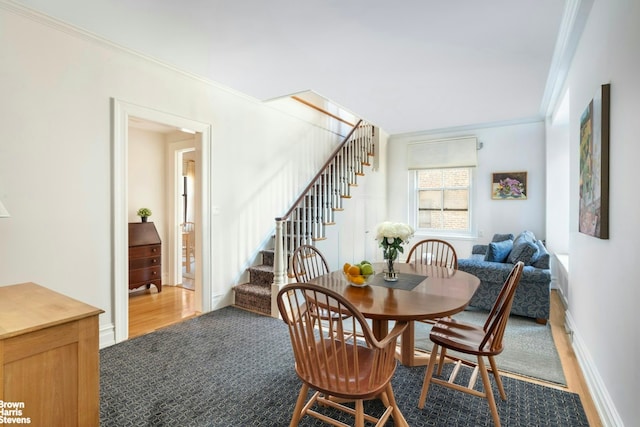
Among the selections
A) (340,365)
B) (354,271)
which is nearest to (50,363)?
(340,365)

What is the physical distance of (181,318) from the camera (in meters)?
3.60

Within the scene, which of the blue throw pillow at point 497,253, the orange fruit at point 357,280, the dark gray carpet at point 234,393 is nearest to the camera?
the dark gray carpet at point 234,393

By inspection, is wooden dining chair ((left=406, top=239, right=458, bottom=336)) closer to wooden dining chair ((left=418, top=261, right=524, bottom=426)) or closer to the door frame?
wooden dining chair ((left=418, top=261, right=524, bottom=426))

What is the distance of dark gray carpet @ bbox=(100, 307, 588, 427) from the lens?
6.26ft

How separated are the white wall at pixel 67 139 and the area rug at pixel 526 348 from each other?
2.95m

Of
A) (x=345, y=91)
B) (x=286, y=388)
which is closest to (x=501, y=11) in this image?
(x=345, y=91)

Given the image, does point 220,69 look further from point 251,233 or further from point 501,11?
point 501,11

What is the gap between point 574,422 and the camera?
6.17 ft

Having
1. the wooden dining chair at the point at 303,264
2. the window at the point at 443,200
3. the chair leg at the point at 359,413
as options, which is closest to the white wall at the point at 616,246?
the chair leg at the point at 359,413

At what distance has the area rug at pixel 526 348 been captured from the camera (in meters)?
2.48

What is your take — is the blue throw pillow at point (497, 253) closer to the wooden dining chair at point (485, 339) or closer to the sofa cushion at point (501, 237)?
the sofa cushion at point (501, 237)

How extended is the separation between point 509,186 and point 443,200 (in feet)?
3.81

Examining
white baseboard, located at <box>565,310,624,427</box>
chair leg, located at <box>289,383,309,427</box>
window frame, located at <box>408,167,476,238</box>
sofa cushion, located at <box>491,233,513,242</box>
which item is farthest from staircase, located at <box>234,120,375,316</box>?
white baseboard, located at <box>565,310,624,427</box>

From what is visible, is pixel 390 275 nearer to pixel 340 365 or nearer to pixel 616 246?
pixel 340 365
